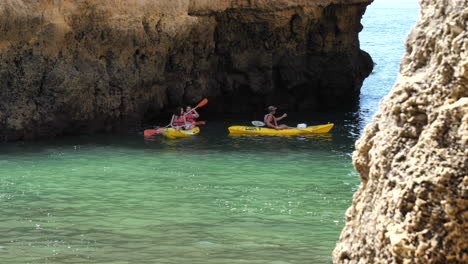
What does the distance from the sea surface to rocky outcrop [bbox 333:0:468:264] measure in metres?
3.90

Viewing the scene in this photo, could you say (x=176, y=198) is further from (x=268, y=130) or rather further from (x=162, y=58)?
(x=162, y=58)

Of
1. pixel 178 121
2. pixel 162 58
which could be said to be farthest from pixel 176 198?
pixel 162 58

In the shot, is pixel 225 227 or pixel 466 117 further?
pixel 225 227

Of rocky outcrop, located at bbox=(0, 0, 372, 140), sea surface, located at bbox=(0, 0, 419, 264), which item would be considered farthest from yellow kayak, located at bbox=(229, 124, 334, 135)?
rocky outcrop, located at bbox=(0, 0, 372, 140)

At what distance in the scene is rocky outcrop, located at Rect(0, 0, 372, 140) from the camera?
1711 cm

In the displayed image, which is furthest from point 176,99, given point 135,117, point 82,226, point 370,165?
point 370,165

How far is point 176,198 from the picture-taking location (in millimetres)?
12227

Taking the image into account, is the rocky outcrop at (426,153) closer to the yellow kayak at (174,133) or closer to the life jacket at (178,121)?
the yellow kayak at (174,133)

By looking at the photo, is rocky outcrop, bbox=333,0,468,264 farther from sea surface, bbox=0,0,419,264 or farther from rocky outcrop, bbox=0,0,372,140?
rocky outcrop, bbox=0,0,372,140

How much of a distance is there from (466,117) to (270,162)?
11.7m

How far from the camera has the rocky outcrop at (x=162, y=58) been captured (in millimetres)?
17109

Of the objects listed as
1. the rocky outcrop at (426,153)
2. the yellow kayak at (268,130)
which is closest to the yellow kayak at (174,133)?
the yellow kayak at (268,130)

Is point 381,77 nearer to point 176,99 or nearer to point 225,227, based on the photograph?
point 176,99

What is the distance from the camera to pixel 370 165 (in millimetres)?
4809
